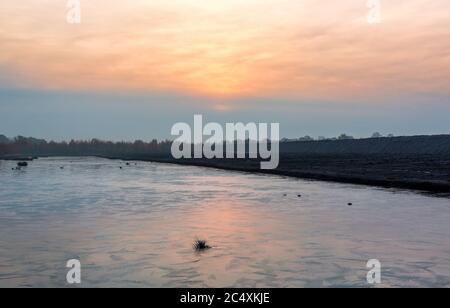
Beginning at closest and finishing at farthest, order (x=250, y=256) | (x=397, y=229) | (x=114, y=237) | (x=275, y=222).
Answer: (x=250, y=256), (x=114, y=237), (x=397, y=229), (x=275, y=222)

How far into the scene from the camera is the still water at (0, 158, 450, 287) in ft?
50.5

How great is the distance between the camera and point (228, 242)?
21484 mm

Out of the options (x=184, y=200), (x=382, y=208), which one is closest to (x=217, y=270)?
(x=382, y=208)

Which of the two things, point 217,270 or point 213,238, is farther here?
point 213,238

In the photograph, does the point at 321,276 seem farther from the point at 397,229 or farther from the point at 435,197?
the point at 435,197

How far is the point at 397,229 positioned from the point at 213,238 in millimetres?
8615
